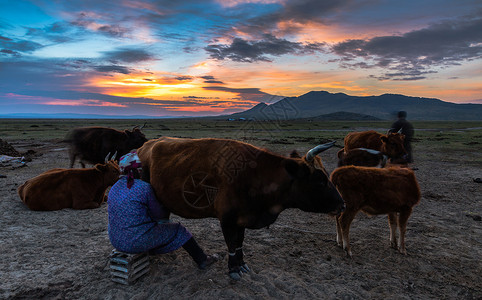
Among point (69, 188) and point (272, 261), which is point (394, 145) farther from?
point (69, 188)

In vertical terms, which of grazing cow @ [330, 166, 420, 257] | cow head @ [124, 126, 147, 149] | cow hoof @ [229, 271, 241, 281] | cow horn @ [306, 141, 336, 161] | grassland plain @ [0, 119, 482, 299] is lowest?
grassland plain @ [0, 119, 482, 299]

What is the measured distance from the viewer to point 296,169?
396cm

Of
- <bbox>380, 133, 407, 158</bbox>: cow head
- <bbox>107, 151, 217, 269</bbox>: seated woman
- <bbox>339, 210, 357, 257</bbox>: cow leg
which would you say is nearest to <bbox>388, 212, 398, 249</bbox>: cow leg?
<bbox>339, 210, 357, 257</bbox>: cow leg

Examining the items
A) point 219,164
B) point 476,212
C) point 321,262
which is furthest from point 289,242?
point 476,212

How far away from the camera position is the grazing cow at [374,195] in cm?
554

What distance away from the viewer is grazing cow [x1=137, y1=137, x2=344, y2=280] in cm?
396

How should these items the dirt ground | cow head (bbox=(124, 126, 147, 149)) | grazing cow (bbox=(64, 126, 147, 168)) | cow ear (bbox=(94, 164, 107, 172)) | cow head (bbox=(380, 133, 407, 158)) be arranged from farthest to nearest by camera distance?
cow head (bbox=(124, 126, 147, 149)), grazing cow (bbox=(64, 126, 147, 168)), cow head (bbox=(380, 133, 407, 158)), cow ear (bbox=(94, 164, 107, 172)), the dirt ground

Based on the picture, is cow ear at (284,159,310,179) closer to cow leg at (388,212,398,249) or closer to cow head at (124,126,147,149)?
cow leg at (388,212,398,249)

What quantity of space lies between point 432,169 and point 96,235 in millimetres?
15245

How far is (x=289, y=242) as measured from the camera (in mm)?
6086

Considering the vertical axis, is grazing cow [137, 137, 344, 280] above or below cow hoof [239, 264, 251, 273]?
above

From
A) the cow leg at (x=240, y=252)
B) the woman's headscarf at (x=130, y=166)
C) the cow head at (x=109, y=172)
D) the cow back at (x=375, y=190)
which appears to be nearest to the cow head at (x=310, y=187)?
the cow leg at (x=240, y=252)

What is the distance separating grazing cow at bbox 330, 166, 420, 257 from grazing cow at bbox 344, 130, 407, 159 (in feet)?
9.83

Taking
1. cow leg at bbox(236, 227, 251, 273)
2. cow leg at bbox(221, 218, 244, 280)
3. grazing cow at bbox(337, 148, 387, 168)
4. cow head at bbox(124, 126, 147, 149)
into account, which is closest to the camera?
cow leg at bbox(221, 218, 244, 280)
